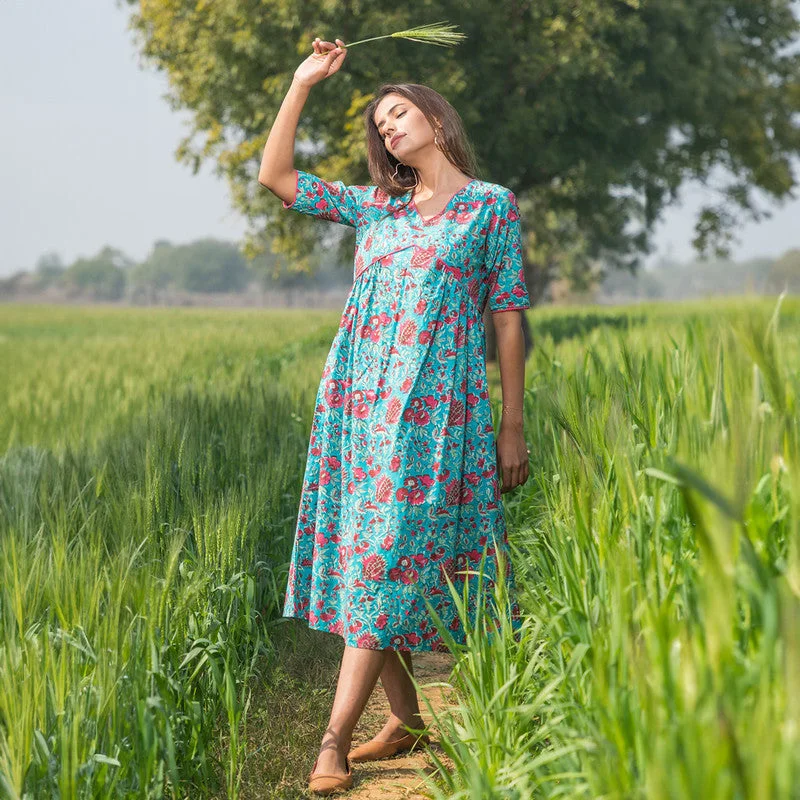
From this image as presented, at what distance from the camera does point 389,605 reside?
260 cm

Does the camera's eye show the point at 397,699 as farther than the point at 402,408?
Yes

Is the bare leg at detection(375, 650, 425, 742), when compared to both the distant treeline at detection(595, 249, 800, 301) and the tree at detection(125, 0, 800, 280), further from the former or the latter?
the tree at detection(125, 0, 800, 280)

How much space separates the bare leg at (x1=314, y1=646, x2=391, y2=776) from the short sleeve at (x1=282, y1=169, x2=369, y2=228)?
4.04ft

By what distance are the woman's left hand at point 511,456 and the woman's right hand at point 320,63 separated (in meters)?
1.11

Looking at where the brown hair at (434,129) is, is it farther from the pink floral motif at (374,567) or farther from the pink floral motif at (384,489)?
the pink floral motif at (374,567)

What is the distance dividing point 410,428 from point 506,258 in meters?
0.55

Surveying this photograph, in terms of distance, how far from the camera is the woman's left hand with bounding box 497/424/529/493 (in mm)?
2789

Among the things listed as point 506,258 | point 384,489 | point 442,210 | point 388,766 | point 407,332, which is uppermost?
point 442,210

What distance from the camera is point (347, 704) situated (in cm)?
259

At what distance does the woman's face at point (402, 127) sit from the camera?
2736mm

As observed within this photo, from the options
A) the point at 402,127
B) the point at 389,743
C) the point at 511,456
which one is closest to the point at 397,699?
the point at 389,743

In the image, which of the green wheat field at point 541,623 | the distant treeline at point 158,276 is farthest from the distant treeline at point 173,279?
the green wheat field at point 541,623

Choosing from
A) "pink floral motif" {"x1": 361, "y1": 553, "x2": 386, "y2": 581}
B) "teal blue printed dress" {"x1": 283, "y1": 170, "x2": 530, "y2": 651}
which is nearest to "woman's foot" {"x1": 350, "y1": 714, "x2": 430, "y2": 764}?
"teal blue printed dress" {"x1": 283, "y1": 170, "x2": 530, "y2": 651}

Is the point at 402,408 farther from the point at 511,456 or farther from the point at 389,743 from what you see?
the point at 389,743
